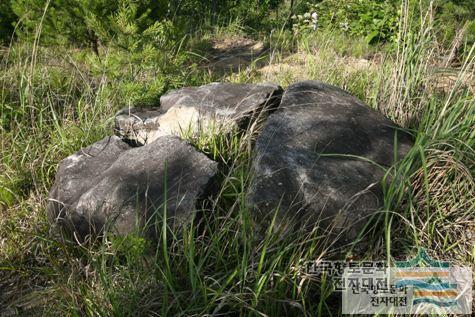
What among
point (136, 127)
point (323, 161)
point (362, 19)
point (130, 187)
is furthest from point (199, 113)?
point (362, 19)

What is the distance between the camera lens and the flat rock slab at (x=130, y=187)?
7.06 ft

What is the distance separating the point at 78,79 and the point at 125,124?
1.10 metres

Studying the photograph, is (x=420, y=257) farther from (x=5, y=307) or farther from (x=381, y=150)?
(x=5, y=307)

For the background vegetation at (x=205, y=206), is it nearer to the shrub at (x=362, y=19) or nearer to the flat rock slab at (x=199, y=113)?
the flat rock slab at (x=199, y=113)

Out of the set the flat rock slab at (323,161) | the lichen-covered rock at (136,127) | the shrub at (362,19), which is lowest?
the shrub at (362,19)

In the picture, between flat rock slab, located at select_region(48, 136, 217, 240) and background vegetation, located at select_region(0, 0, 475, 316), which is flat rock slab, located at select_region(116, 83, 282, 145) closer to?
background vegetation, located at select_region(0, 0, 475, 316)

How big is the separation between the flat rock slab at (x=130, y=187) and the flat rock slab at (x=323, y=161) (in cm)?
31

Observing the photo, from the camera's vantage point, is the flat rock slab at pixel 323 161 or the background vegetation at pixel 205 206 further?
the flat rock slab at pixel 323 161

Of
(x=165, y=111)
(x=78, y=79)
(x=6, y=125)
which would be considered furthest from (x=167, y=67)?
(x=6, y=125)

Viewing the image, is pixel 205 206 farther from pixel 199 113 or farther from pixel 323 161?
pixel 199 113

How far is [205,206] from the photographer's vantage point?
2221 millimetres

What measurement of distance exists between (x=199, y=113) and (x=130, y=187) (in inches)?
28.7

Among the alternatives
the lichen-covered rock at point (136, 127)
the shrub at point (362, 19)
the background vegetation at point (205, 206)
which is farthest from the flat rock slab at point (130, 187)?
the shrub at point (362, 19)

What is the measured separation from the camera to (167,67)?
338 centimetres
